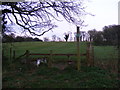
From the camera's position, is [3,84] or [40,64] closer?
[3,84]

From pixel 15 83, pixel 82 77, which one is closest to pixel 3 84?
pixel 15 83

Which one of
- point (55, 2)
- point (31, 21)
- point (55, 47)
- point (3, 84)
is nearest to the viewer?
point (3, 84)

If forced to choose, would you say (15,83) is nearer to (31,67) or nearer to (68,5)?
(31,67)

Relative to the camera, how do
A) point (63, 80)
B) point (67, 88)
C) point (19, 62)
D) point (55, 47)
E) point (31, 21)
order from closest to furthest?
point (67, 88) → point (63, 80) → point (31, 21) → point (19, 62) → point (55, 47)

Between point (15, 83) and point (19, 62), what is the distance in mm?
3395

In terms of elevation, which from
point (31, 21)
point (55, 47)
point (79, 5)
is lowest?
point (55, 47)

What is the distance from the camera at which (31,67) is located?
6879 mm

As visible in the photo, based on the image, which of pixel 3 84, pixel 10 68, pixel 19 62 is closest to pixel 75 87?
pixel 3 84

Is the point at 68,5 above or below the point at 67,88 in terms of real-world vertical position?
above

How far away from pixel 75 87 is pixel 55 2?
434 cm

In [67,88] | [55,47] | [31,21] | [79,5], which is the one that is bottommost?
[67,88]

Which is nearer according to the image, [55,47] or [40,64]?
[40,64]

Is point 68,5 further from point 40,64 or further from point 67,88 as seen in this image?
point 67,88

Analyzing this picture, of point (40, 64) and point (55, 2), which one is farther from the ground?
point (55, 2)
